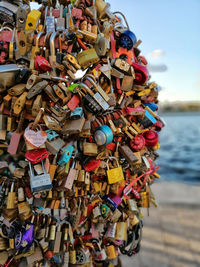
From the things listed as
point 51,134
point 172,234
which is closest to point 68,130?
point 51,134

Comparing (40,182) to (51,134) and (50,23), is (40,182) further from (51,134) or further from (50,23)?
(50,23)

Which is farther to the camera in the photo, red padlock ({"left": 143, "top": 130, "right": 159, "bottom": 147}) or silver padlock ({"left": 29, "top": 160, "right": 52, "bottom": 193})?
red padlock ({"left": 143, "top": 130, "right": 159, "bottom": 147})

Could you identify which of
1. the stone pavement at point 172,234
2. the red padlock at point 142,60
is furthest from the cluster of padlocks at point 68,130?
the stone pavement at point 172,234

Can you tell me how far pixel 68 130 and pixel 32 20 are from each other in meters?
0.80

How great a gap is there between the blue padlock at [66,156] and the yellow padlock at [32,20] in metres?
0.87

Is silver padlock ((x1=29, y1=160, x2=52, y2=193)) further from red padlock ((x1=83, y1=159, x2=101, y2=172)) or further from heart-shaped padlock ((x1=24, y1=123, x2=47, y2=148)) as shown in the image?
red padlock ((x1=83, y1=159, x2=101, y2=172))

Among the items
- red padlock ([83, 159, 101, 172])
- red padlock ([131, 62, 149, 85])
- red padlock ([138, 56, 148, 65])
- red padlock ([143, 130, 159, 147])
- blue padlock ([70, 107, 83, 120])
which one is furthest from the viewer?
red padlock ([138, 56, 148, 65])

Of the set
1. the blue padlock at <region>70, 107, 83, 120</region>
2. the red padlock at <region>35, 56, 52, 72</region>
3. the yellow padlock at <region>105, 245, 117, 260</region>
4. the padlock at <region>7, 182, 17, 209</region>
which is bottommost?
the yellow padlock at <region>105, 245, 117, 260</region>

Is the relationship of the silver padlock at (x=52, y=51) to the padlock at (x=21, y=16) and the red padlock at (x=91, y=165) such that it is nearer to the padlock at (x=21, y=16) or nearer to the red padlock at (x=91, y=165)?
the padlock at (x=21, y=16)

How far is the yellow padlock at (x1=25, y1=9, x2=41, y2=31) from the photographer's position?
150 centimetres

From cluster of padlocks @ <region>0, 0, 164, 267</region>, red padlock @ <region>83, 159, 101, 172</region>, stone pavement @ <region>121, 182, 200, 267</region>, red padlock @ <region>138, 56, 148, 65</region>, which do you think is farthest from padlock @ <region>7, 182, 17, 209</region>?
stone pavement @ <region>121, 182, 200, 267</region>

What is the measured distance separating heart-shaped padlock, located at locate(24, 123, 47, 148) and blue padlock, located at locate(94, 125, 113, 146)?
36 centimetres

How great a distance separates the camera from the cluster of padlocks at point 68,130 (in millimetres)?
1443

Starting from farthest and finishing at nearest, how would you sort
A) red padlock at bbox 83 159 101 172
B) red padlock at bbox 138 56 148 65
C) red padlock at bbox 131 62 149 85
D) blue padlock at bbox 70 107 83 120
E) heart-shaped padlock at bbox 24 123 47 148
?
red padlock at bbox 138 56 148 65 < red padlock at bbox 131 62 149 85 < red padlock at bbox 83 159 101 172 < blue padlock at bbox 70 107 83 120 < heart-shaped padlock at bbox 24 123 47 148
